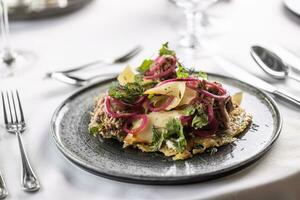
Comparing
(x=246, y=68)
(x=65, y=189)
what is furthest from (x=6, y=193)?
(x=246, y=68)

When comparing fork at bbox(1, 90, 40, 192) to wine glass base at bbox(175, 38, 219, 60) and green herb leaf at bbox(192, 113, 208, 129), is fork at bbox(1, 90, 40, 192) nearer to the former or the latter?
green herb leaf at bbox(192, 113, 208, 129)

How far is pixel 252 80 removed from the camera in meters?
1.37

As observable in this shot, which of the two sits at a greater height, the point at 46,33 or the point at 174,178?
the point at 46,33

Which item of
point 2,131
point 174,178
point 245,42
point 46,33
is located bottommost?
point 174,178

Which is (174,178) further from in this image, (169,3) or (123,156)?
(169,3)

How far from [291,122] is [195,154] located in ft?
0.79

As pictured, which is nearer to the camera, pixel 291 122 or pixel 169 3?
pixel 291 122

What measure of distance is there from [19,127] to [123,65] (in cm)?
38

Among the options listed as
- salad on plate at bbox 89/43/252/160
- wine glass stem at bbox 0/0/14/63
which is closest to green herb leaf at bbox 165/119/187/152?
salad on plate at bbox 89/43/252/160

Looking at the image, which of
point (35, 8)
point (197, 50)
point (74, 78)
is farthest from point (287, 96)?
point (35, 8)

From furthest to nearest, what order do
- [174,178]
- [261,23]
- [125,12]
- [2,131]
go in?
[125,12] < [261,23] < [2,131] < [174,178]

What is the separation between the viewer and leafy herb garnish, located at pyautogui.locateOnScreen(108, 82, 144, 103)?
44.6 inches

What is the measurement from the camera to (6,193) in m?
1.00

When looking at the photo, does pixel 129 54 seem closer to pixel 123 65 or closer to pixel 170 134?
pixel 123 65
